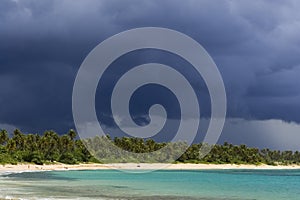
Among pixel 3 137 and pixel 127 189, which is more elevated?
pixel 3 137

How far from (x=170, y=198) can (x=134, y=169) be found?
4623 inches

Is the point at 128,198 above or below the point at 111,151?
below

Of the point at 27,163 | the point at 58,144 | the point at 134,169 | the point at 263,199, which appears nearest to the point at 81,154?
the point at 58,144

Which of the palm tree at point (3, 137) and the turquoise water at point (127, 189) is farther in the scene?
the palm tree at point (3, 137)

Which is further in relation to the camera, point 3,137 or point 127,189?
point 3,137

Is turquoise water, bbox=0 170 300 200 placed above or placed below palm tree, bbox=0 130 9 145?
below

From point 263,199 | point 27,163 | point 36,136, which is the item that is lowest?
point 263,199

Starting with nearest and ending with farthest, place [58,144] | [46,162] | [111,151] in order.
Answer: [46,162]
[58,144]
[111,151]

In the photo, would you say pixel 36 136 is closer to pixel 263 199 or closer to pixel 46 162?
pixel 46 162

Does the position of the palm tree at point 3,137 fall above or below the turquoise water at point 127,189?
above

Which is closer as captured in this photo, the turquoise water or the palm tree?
the turquoise water

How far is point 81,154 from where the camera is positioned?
565ft

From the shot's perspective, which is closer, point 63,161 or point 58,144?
point 63,161

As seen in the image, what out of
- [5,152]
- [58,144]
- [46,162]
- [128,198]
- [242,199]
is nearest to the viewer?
[128,198]
